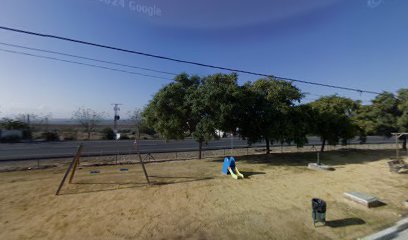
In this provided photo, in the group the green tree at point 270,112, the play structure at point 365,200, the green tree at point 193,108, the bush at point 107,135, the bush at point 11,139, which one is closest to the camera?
the play structure at point 365,200

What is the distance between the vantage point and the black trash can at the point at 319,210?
18.9 feet

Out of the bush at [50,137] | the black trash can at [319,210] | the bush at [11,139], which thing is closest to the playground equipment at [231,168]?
the black trash can at [319,210]

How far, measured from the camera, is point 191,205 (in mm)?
7465

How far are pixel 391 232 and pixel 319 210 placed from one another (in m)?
1.90

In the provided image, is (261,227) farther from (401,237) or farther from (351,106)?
(351,106)

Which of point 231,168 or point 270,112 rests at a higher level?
point 270,112

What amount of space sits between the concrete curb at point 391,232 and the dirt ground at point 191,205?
225mm

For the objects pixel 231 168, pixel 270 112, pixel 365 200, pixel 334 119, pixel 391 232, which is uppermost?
pixel 270 112

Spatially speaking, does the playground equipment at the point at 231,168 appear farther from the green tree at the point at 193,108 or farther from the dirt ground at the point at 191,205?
the green tree at the point at 193,108

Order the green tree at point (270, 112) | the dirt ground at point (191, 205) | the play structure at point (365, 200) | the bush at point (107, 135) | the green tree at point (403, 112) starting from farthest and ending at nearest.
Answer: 1. the bush at point (107, 135)
2. the green tree at point (403, 112)
3. the green tree at point (270, 112)
4. the play structure at point (365, 200)
5. the dirt ground at point (191, 205)

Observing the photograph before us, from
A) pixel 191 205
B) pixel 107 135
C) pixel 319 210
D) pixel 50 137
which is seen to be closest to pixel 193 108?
pixel 191 205

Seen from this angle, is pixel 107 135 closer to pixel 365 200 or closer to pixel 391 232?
pixel 365 200

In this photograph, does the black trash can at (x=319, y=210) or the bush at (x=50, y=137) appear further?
the bush at (x=50, y=137)

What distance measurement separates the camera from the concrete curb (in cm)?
537
